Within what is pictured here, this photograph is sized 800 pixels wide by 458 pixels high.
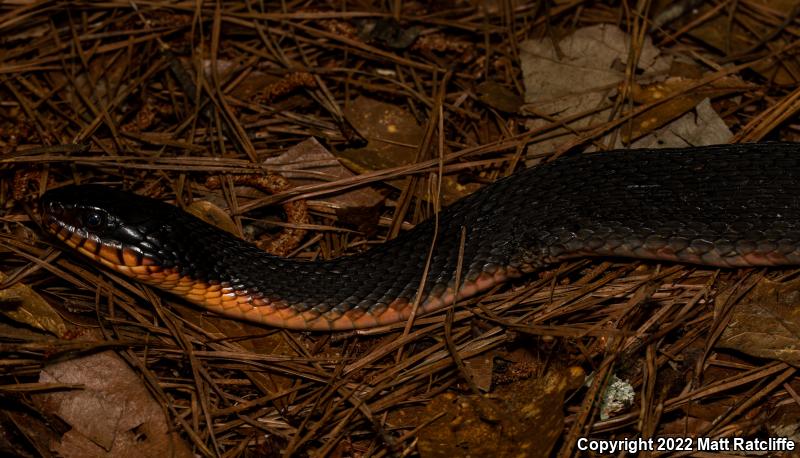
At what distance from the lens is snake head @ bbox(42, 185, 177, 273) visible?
4.04 meters

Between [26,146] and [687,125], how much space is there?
408 centimetres

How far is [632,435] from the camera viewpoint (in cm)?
361

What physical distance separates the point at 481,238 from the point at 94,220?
2066 mm

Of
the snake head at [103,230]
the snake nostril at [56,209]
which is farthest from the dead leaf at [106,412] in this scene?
the snake nostril at [56,209]

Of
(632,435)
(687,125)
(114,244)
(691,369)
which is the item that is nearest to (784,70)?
(687,125)

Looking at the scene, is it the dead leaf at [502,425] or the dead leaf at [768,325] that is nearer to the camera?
the dead leaf at [502,425]

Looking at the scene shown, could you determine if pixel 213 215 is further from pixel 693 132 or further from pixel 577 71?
pixel 693 132

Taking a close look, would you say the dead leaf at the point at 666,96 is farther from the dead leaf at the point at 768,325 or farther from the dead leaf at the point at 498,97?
the dead leaf at the point at 768,325

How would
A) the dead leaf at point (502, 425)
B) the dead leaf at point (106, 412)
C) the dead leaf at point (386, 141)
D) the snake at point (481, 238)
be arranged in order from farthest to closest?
the dead leaf at point (386, 141)
the snake at point (481, 238)
the dead leaf at point (106, 412)
the dead leaf at point (502, 425)

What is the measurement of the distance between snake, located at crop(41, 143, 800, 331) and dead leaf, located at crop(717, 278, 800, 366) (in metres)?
0.19

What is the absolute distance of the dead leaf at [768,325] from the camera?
3684 millimetres

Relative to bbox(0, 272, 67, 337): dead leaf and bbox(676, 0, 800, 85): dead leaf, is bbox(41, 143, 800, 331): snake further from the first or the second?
bbox(676, 0, 800, 85): dead leaf

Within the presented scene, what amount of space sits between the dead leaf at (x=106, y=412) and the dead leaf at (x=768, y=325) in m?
2.73

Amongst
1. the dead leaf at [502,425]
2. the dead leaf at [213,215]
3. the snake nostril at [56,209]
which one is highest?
the snake nostril at [56,209]
